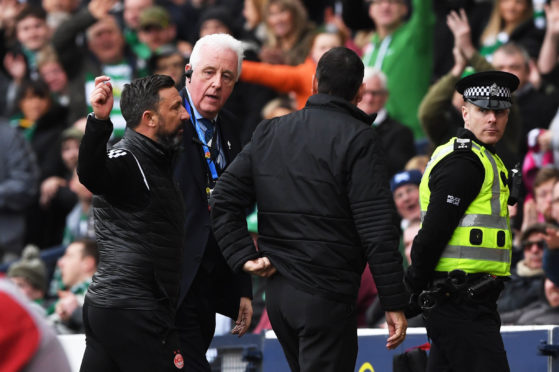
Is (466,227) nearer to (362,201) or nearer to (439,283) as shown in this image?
(439,283)

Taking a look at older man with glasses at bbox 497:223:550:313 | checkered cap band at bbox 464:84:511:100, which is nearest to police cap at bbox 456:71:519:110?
checkered cap band at bbox 464:84:511:100

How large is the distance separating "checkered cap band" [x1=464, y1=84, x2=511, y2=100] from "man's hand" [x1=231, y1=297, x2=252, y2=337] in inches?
62.1

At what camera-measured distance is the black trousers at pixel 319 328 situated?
532cm

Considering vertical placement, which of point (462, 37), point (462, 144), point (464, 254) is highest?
point (462, 37)

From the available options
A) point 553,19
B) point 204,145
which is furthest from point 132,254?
point 553,19

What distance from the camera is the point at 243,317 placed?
6281 millimetres

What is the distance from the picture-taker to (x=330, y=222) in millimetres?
5367

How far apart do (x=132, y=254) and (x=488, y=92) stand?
1.92 metres

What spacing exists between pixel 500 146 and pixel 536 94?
1.55 m

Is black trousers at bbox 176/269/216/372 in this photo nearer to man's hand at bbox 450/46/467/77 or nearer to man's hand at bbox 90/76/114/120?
man's hand at bbox 90/76/114/120

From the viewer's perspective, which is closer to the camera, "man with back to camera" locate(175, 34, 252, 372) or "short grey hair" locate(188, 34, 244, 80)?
"man with back to camera" locate(175, 34, 252, 372)

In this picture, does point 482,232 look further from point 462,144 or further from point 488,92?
point 488,92

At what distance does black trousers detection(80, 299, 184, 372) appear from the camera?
5.48 meters

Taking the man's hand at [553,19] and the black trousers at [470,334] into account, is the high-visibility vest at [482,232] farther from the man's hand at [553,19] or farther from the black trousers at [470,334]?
the man's hand at [553,19]
